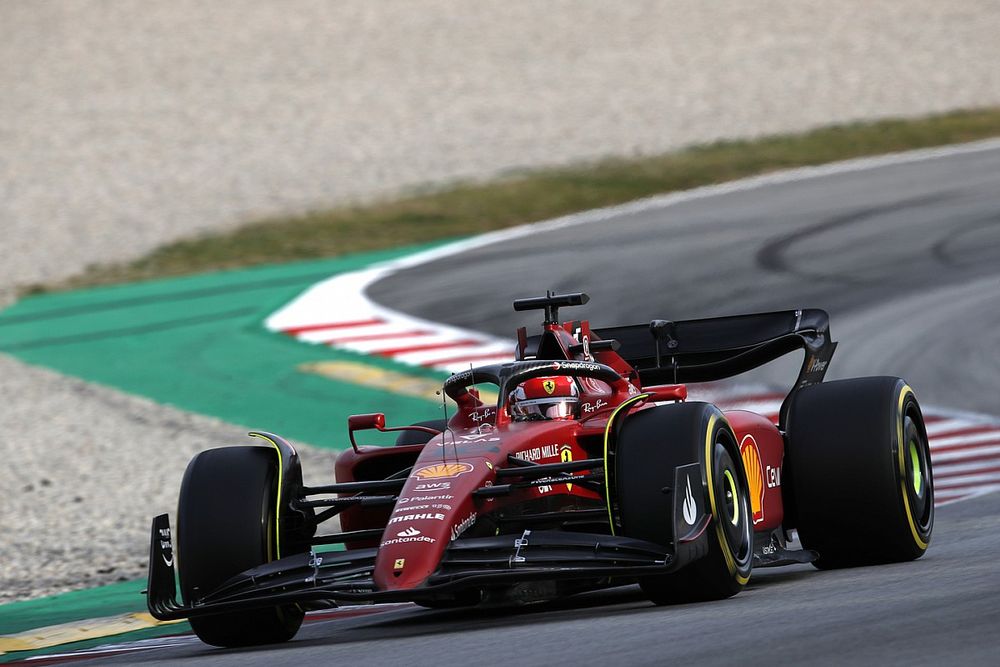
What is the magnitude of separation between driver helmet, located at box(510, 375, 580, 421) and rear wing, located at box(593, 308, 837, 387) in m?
1.80

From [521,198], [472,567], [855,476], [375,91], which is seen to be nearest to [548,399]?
[472,567]

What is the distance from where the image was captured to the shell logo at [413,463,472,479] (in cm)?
729

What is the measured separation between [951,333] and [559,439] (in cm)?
881

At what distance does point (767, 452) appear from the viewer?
8328 millimetres

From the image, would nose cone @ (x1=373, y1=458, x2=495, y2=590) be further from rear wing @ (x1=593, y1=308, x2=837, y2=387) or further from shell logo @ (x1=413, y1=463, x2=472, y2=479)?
rear wing @ (x1=593, y1=308, x2=837, y2=387)

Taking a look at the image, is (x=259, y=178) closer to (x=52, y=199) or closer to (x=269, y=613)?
(x=52, y=199)

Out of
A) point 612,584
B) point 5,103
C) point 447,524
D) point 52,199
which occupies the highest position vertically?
point 5,103

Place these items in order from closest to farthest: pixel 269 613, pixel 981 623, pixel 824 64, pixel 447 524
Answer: pixel 981 623 → pixel 447 524 → pixel 269 613 → pixel 824 64

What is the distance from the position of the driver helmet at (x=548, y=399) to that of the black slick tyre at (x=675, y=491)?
2.47ft

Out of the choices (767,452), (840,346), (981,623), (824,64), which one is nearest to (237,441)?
(840,346)

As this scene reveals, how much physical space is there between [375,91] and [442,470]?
2670 centimetres

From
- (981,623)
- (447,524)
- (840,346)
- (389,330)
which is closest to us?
(981,623)

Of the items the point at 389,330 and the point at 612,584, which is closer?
the point at 612,584

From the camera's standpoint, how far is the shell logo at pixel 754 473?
800 centimetres
